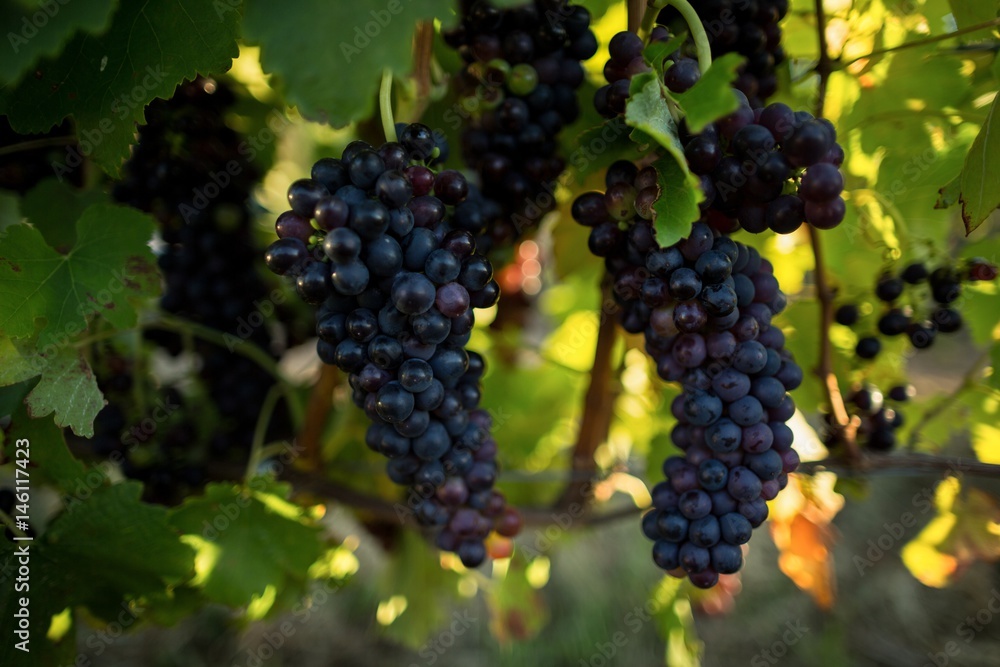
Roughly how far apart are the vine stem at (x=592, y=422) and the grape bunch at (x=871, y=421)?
35 centimetres

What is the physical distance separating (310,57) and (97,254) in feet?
1.59

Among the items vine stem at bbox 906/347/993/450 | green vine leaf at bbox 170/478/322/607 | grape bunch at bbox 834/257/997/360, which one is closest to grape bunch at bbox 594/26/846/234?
grape bunch at bbox 834/257/997/360

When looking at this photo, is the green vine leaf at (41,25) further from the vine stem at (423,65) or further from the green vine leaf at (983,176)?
the green vine leaf at (983,176)

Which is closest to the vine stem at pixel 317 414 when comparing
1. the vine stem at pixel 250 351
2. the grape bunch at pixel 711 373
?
the vine stem at pixel 250 351

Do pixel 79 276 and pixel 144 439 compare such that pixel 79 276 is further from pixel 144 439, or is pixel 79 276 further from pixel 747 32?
pixel 747 32

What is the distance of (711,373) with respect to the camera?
0.72 m

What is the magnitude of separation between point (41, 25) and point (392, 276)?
382mm

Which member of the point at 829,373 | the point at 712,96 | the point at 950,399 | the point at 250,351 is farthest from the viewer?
the point at 250,351

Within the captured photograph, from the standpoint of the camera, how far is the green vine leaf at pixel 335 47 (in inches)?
21.5

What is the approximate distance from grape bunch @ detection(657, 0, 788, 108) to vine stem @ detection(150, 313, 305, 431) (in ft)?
2.82

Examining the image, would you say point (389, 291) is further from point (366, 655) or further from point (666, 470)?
point (366, 655)

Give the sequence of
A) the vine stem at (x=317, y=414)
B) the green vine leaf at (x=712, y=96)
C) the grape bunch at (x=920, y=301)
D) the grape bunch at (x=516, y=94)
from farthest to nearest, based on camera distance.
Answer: the vine stem at (x=317, y=414) < the grape bunch at (x=920, y=301) < the grape bunch at (x=516, y=94) < the green vine leaf at (x=712, y=96)

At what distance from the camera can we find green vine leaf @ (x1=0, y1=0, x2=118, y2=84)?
1.85 feet

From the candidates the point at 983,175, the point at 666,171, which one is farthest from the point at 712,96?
the point at 983,175
